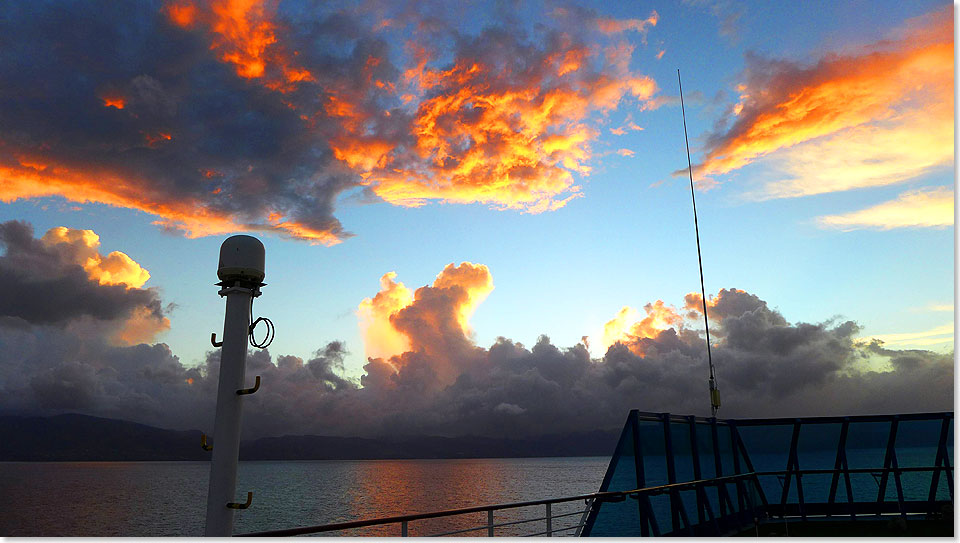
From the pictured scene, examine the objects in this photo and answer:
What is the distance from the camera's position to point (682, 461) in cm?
1047

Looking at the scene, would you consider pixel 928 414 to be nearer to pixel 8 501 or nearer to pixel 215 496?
pixel 215 496

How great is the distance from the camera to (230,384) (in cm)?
644

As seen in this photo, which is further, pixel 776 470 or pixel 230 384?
pixel 776 470

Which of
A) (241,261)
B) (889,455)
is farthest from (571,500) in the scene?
(889,455)

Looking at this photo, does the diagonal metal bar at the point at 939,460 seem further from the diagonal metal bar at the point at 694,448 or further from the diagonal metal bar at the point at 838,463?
the diagonal metal bar at the point at 694,448

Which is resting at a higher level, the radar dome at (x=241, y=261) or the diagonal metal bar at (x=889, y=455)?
the radar dome at (x=241, y=261)

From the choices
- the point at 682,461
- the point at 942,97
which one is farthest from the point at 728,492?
the point at 942,97

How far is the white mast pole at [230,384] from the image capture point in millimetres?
6363

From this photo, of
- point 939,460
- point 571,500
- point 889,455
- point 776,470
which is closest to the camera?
point 571,500

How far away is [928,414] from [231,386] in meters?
13.0

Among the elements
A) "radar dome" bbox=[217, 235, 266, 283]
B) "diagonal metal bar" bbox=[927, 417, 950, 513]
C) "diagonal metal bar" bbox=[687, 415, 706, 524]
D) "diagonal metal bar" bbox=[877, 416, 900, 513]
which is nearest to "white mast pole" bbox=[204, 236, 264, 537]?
"radar dome" bbox=[217, 235, 266, 283]

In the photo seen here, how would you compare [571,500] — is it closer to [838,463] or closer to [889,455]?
[838,463]

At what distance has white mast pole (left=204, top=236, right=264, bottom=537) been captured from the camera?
6363 mm

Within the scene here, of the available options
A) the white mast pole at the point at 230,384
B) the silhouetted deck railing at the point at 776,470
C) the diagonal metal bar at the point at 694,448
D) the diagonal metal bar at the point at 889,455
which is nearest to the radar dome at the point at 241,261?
the white mast pole at the point at 230,384
